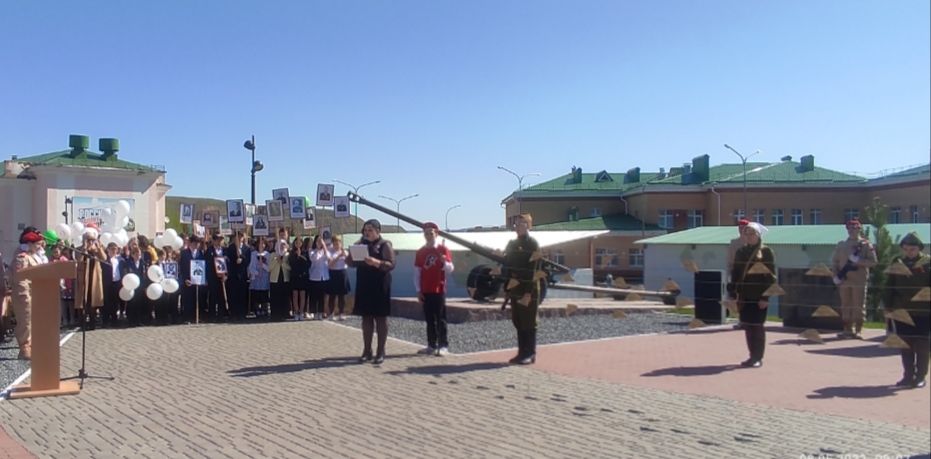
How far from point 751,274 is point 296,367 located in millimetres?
6448

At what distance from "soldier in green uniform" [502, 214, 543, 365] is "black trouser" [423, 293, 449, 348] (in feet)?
4.21

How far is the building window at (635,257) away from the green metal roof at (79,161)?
3344cm

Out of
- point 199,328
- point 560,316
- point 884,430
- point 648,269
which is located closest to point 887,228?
point 648,269

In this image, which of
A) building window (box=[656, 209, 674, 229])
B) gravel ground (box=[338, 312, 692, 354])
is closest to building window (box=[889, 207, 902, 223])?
building window (box=[656, 209, 674, 229])

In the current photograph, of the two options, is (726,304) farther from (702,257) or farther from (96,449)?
(96,449)

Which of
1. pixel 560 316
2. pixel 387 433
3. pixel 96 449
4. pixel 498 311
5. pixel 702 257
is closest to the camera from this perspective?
pixel 702 257

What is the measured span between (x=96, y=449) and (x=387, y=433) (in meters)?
2.17

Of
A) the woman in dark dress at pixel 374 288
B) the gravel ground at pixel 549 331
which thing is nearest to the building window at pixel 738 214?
the gravel ground at pixel 549 331

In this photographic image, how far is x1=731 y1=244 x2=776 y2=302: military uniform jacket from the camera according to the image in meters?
4.06

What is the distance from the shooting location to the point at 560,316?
40.9ft

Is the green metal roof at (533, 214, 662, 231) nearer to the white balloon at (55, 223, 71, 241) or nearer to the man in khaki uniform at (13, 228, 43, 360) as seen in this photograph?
the man in khaki uniform at (13, 228, 43, 360)

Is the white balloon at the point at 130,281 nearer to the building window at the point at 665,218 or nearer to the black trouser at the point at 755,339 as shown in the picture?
the building window at the point at 665,218

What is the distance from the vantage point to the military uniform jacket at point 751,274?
13.3ft

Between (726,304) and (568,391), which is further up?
(726,304)
